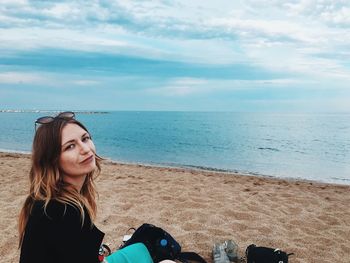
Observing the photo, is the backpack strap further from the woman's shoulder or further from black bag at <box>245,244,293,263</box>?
the woman's shoulder

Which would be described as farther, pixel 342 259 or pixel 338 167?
pixel 338 167

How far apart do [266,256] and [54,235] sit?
319 centimetres

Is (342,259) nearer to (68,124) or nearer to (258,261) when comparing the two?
(258,261)

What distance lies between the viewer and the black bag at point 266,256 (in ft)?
14.8

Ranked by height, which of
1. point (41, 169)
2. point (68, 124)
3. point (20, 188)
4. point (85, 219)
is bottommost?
point (20, 188)

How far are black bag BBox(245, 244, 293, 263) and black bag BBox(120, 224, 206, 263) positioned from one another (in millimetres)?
629

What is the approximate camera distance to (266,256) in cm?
455

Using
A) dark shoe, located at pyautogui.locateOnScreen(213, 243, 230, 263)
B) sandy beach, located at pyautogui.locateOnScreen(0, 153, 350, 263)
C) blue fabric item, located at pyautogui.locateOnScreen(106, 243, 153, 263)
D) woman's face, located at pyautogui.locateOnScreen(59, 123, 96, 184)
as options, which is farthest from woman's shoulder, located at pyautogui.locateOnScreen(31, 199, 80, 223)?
sandy beach, located at pyautogui.locateOnScreen(0, 153, 350, 263)

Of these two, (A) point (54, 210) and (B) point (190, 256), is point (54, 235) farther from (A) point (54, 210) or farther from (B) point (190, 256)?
(B) point (190, 256)

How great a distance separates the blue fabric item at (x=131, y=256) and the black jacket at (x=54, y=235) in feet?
3.86

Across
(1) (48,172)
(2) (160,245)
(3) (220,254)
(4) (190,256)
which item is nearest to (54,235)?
(1) (48,172)

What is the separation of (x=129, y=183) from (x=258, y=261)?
543cm

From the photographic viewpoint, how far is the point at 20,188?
8516 millimetres

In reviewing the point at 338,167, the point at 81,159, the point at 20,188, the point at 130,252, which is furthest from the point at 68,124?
the point at 338,167
